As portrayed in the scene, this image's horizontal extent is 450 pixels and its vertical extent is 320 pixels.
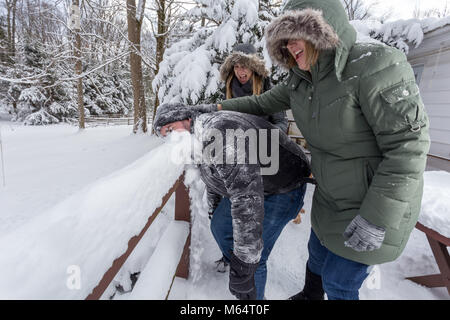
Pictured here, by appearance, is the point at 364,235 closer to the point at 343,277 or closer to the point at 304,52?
the point at 343,277

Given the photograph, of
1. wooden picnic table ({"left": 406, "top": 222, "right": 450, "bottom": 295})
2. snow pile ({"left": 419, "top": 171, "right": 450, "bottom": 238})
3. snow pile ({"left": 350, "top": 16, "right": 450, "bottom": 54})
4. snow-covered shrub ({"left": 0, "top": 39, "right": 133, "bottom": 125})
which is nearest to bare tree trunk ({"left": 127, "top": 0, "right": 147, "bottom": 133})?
snow-covered shrub ({"left": 0, "top": 39, "right": 133, "bottom": 125})

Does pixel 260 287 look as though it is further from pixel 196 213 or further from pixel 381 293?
pixel 381 293

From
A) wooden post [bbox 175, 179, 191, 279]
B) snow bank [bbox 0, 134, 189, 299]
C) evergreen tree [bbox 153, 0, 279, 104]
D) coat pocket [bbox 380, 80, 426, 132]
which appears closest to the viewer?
snow bank [bbox 0, 134, 189, 299]

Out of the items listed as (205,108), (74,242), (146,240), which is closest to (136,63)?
(146,240)

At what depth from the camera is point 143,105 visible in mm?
11258

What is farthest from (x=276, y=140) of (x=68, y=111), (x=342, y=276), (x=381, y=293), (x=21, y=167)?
(x=68, y=111)

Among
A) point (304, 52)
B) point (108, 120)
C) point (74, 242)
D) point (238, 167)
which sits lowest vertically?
point (74, 242)

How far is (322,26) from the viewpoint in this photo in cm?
99

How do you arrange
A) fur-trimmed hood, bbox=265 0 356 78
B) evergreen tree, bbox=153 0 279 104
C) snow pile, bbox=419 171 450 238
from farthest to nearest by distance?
evergreen tree, bbox=153 0 279 104 < snow pile, bbox=419 171 450 238 < fur-trimmed hood, bbox=265 0 356 78

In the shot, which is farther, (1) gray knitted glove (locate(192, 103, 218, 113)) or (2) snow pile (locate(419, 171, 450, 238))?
(2) snow pile (locate(419, 171, 450, 238))

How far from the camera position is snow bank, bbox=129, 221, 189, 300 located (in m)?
1.18

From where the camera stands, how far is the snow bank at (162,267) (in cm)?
118

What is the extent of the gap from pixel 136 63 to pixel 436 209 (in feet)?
37.7

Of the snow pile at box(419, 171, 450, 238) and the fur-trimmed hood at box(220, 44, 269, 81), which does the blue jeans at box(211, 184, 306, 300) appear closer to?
the snow pile at box(419, 171, 450, 238)
